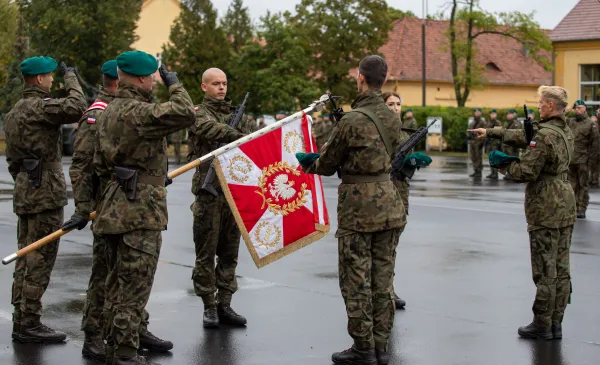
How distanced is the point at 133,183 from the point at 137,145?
26cm

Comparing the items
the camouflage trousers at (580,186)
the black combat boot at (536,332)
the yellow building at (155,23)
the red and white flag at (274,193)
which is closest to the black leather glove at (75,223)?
the red and white flag at (274,193)

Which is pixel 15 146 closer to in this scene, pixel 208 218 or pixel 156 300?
pixel 208 218

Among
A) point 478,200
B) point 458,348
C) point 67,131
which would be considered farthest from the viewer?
point 67,131

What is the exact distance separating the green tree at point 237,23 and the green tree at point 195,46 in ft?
17.4

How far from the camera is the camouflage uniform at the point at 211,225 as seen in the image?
8070mm

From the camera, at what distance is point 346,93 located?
2174 inches

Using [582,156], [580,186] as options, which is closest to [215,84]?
[580,186]

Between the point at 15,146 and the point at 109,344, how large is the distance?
2.03m

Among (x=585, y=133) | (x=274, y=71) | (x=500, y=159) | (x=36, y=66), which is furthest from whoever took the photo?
(x=274, y=71)

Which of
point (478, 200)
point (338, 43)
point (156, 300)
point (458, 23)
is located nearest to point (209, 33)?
point (338, 43)

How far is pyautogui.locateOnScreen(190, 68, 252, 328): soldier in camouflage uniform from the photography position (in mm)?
8078

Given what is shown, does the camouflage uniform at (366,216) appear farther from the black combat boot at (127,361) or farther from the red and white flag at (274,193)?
the black combat boot at (127,361)

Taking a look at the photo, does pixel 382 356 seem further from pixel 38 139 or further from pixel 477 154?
pixel 477 154

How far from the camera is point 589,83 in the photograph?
141 feet
